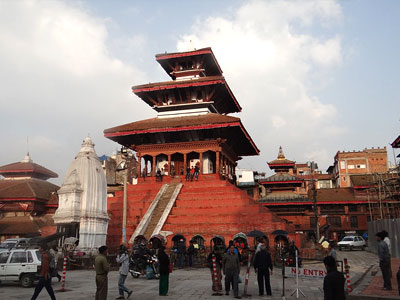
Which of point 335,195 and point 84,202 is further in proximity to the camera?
point 335,195

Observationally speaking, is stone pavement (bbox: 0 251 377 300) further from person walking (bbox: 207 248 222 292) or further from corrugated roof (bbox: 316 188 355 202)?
corrugated roof (bbox: 316 188 355 202)

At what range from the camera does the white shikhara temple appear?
17.0 m

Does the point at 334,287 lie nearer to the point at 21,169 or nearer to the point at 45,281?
the point at 45,281

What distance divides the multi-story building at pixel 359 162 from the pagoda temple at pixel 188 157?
39.5m

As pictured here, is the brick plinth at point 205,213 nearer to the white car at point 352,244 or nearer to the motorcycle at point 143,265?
the motorcycle at point 143,265

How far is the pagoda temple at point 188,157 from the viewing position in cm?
2094

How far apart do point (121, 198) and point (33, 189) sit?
20.6m

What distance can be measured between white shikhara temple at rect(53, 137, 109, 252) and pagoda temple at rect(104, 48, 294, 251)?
9.50 ft

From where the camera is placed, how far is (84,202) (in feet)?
57.3

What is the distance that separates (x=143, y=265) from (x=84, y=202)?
522cm

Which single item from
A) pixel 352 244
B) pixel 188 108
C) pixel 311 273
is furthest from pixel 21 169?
pixel 311 273

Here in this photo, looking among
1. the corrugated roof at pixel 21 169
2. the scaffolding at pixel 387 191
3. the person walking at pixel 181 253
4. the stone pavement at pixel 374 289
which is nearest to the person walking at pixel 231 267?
the stone pavement at pixel 374 289

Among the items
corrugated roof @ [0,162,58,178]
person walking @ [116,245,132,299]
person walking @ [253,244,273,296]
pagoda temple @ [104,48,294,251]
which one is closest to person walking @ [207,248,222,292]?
person walking @ [253,244,273,296]

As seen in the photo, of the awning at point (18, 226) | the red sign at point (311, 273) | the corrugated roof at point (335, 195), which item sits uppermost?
the corrugated roof at point (335, 195)
